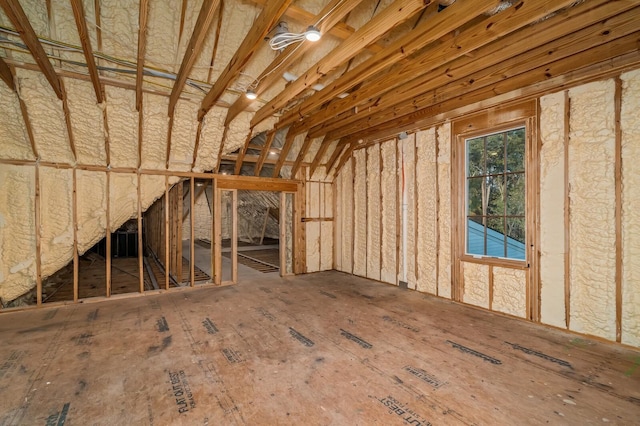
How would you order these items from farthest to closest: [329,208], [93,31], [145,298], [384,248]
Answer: [329,208] < [384,248] < [145,298] < [93,31]

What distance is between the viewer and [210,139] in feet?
16.5

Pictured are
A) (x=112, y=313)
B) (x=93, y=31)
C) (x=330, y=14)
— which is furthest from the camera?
(x=112, y=313)

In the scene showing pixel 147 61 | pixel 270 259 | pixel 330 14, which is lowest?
pixel 270 259

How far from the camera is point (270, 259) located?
8.73 m

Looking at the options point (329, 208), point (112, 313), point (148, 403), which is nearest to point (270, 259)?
point (329, 208)

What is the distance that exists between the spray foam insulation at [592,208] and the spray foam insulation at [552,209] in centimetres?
10

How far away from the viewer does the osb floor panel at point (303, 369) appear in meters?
1.98

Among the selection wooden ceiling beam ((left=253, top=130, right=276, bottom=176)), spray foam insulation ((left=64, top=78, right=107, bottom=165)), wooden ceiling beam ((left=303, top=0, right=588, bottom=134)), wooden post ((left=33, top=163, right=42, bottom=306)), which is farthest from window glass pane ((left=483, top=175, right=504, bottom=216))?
wooden post ((left=33, top=163, right=42, bottom=306))

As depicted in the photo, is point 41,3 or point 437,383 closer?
point 437,383

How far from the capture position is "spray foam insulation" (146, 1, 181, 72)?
3314 millimetres

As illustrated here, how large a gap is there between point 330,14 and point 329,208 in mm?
4923

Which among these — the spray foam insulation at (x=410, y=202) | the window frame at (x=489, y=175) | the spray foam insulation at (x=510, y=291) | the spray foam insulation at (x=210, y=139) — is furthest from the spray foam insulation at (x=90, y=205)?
the spray foam insulation at (x=510, y=291)

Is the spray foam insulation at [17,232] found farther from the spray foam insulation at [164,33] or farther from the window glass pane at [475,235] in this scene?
the window glass pane at [475,235]

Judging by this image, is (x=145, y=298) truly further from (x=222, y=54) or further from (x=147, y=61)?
(x=222, y=54)
